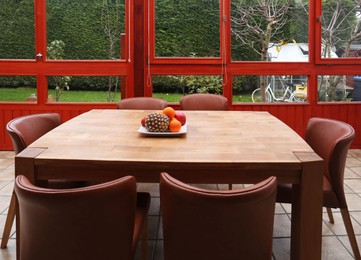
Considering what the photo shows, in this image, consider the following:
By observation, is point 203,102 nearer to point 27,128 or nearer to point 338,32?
point 27,128

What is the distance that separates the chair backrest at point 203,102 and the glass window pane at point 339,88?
6.52ft

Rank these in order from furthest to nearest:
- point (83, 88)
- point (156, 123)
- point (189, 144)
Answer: point (83, 88) → point (156, 123) → point (189, 144)

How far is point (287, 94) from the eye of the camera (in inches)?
205

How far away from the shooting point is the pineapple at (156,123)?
7.40ft

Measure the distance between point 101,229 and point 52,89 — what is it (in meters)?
4.08

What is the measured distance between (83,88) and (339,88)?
327 cm

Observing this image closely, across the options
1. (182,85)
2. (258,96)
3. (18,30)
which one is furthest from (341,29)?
(18,30)

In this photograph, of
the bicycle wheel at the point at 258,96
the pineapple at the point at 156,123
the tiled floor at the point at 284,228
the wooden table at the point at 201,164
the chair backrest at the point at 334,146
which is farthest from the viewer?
the bicycle wheel at the point at 258,96

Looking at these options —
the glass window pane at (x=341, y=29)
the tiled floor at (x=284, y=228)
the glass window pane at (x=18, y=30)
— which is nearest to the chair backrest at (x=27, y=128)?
the tiled floor at (x=284, y=228)

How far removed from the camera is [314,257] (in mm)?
1700

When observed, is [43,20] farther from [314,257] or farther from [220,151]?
A: [314,257]

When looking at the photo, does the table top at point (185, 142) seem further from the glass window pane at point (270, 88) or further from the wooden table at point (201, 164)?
the glass window pane at point (270, 88)

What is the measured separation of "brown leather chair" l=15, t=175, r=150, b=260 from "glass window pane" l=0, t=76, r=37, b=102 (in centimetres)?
398

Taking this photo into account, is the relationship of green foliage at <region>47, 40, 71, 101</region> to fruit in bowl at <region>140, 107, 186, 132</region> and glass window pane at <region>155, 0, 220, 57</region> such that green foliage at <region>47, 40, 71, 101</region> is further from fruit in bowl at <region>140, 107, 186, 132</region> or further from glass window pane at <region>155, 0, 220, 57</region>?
fruit in bowl at <region>140, 107, 186, 132</region>
